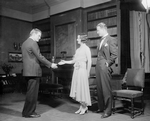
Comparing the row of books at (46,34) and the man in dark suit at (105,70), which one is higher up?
the row of books at (46,34)

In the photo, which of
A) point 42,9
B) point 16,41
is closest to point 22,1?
point 42,9

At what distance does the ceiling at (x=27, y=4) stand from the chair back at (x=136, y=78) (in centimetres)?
419

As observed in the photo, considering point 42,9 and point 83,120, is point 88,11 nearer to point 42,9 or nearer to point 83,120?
point 42,9

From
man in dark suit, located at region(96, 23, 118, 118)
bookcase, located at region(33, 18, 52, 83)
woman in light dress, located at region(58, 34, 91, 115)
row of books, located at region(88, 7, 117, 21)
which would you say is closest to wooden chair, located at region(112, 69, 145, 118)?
man in dark suit, located at region(96, 23, 118, 118)

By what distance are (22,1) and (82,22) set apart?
111 inches

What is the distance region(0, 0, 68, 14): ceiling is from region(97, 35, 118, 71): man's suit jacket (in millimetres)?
3970

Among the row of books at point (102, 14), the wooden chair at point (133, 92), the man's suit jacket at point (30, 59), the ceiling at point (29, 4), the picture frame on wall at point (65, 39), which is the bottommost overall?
the wooden chair at point (133, 92)

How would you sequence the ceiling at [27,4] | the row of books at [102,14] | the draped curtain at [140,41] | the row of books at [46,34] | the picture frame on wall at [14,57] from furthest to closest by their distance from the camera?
the row of books at [46,34], the picture frame on wall at [14,57], the ceiling at [27,4], the row of books at [102,14], the draped curtain at [140,41]

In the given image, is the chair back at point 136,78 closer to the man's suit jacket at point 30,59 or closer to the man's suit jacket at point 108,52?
the man's suit jacket at point 108,52

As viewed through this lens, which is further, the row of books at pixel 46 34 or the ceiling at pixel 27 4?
the row of books at pixel 46 34

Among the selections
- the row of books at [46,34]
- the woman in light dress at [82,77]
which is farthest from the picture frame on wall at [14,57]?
the woman in light dress at [82,77]

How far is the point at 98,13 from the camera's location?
5.70 meters

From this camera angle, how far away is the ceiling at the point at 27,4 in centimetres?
699

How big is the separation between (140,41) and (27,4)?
4.82 m
